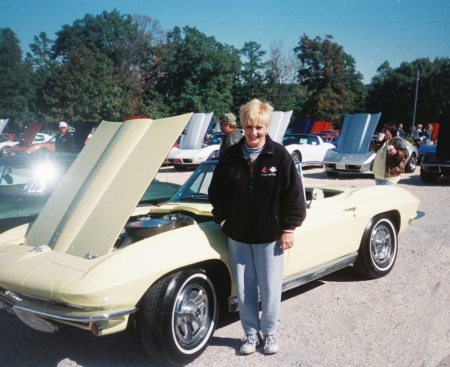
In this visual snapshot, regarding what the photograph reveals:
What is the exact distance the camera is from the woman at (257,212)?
10.00 ft

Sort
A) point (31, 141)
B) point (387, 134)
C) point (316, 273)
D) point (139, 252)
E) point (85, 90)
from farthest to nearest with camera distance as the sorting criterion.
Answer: point (85, 90) → point (31, 141) → point (387, 134) → point (316, 273) → point (139, 252)


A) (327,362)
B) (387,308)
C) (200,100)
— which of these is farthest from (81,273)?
(200,100)

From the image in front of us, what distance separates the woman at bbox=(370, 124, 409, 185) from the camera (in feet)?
19.9

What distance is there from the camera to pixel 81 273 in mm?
2795

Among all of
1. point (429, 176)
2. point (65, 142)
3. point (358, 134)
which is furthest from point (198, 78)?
point (65, 142)

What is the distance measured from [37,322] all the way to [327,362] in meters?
1.86

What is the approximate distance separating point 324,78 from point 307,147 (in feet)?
105

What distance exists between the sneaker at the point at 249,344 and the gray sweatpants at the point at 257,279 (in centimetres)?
3

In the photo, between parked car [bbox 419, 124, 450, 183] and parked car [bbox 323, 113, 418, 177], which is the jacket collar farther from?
parked car [bbox 323, 113, 418, 177]

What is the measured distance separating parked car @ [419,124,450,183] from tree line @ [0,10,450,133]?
29316 millimetres

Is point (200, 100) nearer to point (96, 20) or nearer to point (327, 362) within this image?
point (96, 20)

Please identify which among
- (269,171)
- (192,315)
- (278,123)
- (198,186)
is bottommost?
(192,315)

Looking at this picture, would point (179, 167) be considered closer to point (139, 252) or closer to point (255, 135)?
point (255, 135)

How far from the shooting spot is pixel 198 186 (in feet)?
14.8
